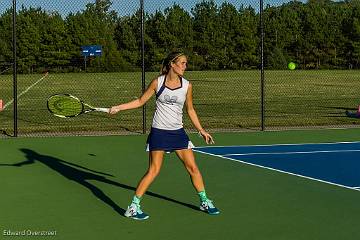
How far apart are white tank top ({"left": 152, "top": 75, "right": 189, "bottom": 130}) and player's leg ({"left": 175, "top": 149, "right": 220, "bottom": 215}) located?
28cm

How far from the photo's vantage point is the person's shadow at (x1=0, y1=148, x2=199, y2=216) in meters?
8.46

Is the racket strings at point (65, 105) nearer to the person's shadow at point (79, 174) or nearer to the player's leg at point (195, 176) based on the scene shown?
the person's shadow at point (79, 174)

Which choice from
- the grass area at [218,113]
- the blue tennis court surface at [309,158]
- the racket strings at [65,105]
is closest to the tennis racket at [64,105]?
the racket strings at [65,105]

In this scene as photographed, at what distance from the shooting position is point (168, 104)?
7.36m

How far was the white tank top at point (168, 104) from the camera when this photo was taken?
731 centimetres

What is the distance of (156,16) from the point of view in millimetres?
61406

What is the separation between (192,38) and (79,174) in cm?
5048

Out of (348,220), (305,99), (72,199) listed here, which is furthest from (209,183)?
(305,99)

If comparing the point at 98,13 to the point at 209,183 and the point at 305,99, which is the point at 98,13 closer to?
the point at 305,99

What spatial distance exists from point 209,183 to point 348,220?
2.52 metres

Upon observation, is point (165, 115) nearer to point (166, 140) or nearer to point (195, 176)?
point (166, 140)

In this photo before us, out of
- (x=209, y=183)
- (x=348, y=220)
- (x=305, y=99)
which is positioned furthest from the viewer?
(x=305, y=99)

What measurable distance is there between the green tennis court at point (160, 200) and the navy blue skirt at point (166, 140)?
70 centimetres

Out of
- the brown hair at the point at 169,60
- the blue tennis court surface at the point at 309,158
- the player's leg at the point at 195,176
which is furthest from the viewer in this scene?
the blue tennis court surface at the point at 309,158
